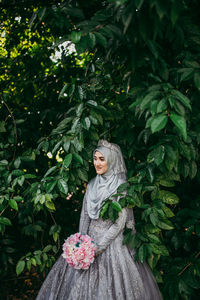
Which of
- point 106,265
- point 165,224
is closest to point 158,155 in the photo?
point 165,224


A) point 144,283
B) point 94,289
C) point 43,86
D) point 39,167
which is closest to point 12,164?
point 39,167

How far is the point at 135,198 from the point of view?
1.99 metres

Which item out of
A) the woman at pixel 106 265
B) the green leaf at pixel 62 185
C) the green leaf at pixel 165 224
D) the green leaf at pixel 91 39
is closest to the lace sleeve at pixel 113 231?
the woman at pixel 106 265

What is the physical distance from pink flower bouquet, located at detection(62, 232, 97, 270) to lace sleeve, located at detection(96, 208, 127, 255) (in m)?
0.07

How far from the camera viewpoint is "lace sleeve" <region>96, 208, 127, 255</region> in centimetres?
224

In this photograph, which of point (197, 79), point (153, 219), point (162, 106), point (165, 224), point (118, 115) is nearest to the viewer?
point (162, 106)

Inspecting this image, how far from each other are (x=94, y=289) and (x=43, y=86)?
219 centimetres

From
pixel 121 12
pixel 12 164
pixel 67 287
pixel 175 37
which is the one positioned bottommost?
pixel 67 287

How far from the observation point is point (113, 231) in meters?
2.25

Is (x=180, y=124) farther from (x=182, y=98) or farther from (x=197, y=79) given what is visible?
(x=197, y=79)

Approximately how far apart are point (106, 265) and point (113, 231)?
273 millimetres

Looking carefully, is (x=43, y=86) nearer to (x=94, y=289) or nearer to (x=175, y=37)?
(x=175, y=37)


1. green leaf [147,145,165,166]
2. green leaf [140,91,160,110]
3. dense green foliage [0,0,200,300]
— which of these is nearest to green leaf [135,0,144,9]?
dense green foliage [0,0,200,300]

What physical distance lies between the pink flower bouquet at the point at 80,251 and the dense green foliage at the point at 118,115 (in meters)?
0.29
